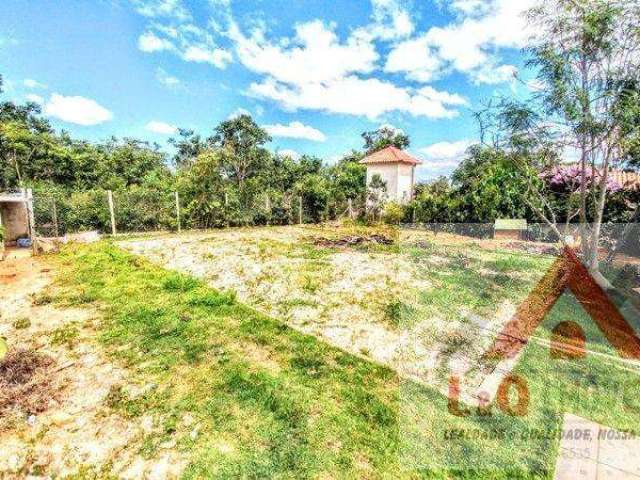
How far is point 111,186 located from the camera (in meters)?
17.8

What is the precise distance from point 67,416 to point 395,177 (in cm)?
1950

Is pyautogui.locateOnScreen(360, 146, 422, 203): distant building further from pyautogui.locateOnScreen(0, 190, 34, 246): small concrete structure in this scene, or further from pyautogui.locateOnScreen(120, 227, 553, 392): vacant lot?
pyautogui.locateOnScreen(0, 190, 34, 246): small concrete structure

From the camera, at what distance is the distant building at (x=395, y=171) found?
20422mm

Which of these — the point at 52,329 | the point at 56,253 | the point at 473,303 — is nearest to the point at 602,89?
the point at 473,303

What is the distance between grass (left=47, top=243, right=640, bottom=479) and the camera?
2473 millimetres

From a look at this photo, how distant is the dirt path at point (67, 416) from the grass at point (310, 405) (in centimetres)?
14

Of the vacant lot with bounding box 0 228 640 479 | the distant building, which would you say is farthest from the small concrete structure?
the distant building

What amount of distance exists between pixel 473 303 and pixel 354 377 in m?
2.91

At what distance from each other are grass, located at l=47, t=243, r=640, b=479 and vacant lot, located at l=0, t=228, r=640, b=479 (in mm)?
14

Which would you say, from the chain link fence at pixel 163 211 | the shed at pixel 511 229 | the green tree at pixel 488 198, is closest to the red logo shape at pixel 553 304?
the shed at pixel 511 229

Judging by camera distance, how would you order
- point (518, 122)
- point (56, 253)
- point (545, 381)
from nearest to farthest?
point (545, 381) → point (518, 122) → point (56, 253)

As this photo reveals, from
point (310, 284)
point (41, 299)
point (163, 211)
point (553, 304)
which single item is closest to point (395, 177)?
point (163, 211)

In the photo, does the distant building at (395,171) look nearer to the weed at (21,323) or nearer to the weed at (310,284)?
the weed at (310,284)

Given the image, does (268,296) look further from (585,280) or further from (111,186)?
(111,186)
